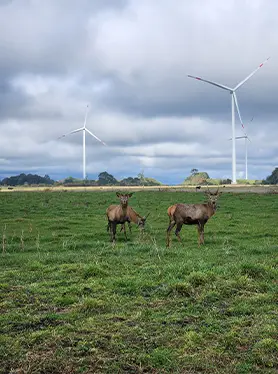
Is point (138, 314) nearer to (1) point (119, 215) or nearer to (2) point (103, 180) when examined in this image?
(1) point (119, 215)

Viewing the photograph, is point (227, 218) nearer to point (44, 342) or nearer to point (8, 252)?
point (8, 252)

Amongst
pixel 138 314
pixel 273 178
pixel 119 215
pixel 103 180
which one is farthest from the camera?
pixel 103 180

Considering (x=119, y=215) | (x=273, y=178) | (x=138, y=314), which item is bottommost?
(x=138, y=314)

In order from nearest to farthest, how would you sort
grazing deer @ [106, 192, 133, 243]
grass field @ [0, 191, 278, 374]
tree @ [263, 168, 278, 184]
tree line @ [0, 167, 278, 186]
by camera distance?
1. grass field @ [0, 191, 278, 374]
2. grazing deer @ [106, 192, 133, 243]
3. tree @ [263, 168, 278, 184]
4. tree line @ [0, 167, 278, 186]

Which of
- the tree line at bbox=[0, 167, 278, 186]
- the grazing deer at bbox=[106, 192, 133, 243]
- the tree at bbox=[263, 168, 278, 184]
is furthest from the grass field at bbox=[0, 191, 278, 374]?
the tree line at bbox=[0, 167, 278, 186]

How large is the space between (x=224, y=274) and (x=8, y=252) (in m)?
9.75

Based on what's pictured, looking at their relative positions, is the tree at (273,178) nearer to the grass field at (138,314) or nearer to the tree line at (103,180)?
the tree line at (103,180)

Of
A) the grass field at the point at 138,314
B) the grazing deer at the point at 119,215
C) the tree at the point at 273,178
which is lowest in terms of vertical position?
the grass field at the point at 138,314

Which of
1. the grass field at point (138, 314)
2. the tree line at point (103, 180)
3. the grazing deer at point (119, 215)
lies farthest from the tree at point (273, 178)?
the grass field at point (138, 314)

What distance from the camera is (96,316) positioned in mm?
8219

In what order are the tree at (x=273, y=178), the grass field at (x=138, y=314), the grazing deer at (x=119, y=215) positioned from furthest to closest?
the tree at (x=273, y=178)
the grazing deer at (x=119, y=215)
the grass field at (x=138, y=314)

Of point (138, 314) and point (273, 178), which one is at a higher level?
point (273, 178)

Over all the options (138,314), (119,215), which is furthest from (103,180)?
(138,314)

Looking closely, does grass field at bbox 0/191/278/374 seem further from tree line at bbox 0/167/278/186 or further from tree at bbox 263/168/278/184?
tree line at bbox 0/167/278/186
